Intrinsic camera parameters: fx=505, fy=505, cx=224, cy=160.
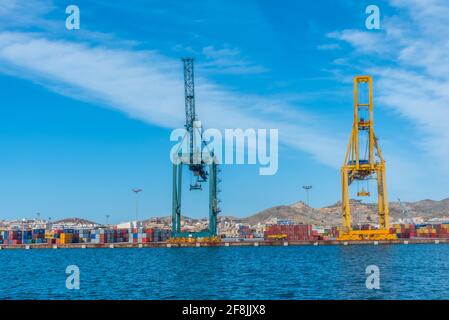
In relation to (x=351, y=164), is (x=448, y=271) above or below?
below

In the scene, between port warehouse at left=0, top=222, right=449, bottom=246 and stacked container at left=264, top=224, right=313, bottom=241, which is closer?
stacked container at left=264, top=224, right=313, bottom=241

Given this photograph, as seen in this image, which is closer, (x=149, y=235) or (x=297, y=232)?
(x=297, y=232)

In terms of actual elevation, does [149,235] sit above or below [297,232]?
below

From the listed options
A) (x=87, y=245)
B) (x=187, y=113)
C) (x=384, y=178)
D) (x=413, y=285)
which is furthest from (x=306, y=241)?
(x=413, y=285)

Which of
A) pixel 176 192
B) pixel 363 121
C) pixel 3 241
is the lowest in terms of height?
pixel 3 241

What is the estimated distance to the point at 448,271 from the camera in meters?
48.4

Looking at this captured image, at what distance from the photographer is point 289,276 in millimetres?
45000

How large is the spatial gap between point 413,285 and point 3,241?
6832 inches

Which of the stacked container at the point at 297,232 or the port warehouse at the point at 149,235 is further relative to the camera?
the port warehouse at the point at 149,235
